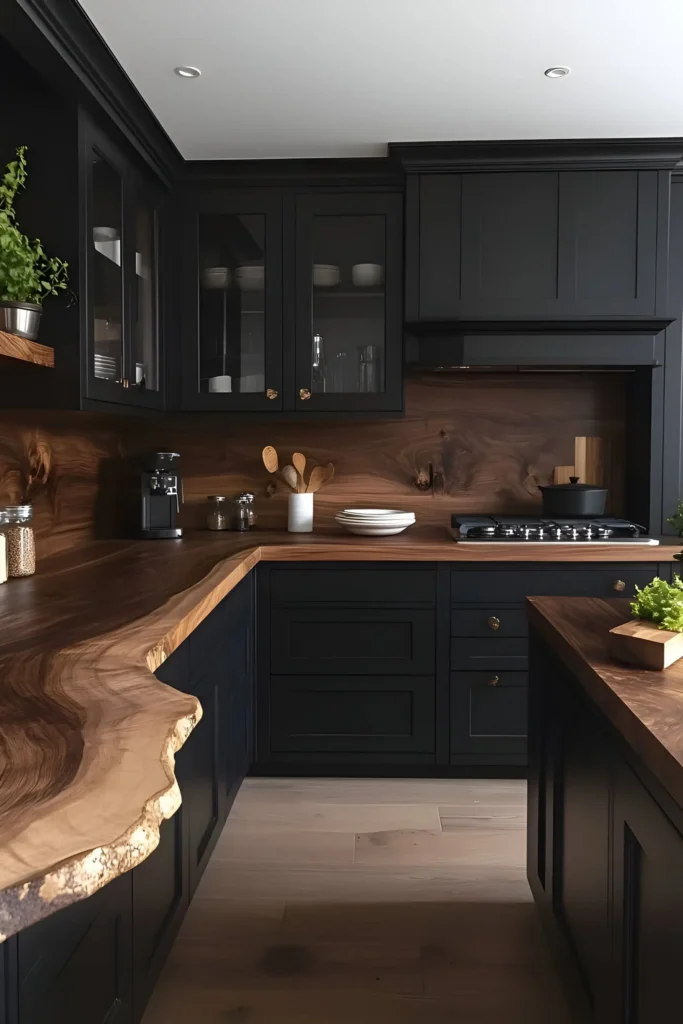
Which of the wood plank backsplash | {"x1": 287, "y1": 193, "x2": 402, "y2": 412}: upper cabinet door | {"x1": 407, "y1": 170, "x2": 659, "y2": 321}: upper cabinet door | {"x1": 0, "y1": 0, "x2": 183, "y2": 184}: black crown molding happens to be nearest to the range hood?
{"x1": 407, "y1": 170, "x2": 659, "y2": 321}: upper cabinet door

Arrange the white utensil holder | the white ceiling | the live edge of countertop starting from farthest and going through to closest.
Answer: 1. the white utensil holder
2. the white ceiling
3. the live edge of countertop

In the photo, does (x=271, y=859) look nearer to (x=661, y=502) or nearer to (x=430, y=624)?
(x=430, y=624)

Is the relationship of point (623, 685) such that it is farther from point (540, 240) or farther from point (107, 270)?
point (540, 240)

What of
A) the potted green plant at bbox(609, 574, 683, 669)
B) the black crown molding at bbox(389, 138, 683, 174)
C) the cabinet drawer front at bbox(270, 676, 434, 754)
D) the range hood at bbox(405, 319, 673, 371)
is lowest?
the cabinet drawer front at bbox(270, 676, 434, 754)

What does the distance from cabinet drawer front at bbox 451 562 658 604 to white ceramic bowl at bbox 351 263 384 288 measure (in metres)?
1.16

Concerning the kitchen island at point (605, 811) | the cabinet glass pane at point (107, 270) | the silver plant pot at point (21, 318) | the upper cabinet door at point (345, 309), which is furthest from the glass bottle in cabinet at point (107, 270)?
the kitchen island at point (605, 811)

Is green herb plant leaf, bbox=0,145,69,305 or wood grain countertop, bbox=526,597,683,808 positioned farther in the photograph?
green herb plant leaf, bbox=0,145,69,305

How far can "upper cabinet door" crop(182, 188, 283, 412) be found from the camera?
3.33 metres

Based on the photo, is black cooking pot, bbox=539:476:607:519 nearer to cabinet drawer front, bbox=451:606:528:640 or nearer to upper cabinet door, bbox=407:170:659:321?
cabinet drawer front, bbox=451:606:528:640

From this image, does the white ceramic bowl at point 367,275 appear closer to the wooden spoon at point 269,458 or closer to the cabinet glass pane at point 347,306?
the cabinet glass pane at point 347,306

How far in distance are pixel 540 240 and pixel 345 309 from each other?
0.78 meters

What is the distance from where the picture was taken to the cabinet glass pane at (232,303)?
3340 mm

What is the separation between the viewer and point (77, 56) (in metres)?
2.21

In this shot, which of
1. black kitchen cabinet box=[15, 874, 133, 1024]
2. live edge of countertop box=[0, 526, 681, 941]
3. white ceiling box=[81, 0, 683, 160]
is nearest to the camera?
live edge of countertop box=[0, 526, 681, 941]
